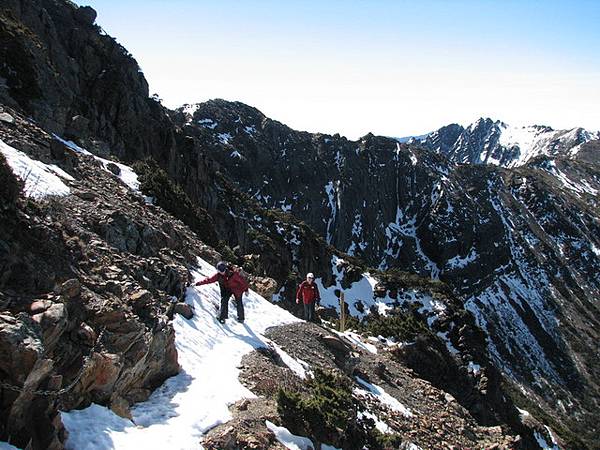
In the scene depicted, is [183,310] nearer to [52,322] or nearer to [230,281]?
[230,281]

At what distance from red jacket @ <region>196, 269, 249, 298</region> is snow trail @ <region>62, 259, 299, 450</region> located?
0.82 metres

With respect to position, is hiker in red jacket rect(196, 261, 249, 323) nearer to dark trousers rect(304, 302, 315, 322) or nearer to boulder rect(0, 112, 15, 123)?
dark trousers rect(304, 302, 315, 322)

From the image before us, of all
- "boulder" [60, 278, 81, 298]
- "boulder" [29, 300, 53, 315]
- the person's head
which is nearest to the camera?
"boulder" [29, 300, 53, 315]

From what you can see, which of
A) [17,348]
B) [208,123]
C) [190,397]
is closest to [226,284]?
[190,397]

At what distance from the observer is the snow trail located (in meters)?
7.52

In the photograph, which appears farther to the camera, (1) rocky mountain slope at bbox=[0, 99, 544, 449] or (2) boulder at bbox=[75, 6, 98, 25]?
(2) boulder at bbox=[75, 6, 98, 25]

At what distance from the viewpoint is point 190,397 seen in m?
9.70

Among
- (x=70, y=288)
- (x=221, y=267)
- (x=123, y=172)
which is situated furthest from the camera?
(x=123, y=172)

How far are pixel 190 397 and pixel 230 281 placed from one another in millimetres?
5627

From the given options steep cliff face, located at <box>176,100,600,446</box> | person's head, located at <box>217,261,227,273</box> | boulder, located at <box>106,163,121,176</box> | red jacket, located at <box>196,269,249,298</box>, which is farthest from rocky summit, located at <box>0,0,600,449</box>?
steep cliff face, located at <box>176,100,600,446</box>

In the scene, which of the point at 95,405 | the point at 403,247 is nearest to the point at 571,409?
the point at 403,247

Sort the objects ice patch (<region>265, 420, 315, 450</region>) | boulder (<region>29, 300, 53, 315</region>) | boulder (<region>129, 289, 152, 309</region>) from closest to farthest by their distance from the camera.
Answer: boulder (<region>29, 300, 53, 315</region>) < ice patch (<region>265, 420, 315, 450</region>) < boulder (<region>129, 289, 152, 309</region>)

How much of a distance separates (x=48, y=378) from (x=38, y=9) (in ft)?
141

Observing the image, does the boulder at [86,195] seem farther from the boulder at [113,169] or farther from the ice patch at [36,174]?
the boulder at [113,169]
